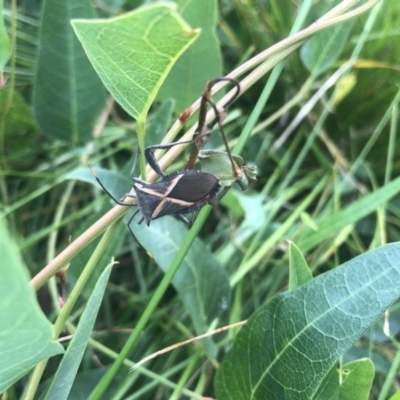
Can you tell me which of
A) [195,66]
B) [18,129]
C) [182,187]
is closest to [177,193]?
[182,187]

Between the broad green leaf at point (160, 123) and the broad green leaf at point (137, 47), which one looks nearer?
the broad green leaf at point (137, 47)

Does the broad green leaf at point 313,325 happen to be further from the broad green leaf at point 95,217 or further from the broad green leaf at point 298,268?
the broad green leaf at point 95,217

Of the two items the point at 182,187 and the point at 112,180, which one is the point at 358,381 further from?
the point at 112,180

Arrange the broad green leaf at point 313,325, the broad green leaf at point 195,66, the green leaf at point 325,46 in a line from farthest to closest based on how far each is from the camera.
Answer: the green leaf at point 325,46 < the broad green leaf at point 195,66 < the broad green leaf at point 313,325

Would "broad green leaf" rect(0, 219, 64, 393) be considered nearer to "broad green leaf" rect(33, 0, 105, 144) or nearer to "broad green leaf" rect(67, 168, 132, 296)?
"broad green leaf" rect(67, 168, 132, 296)

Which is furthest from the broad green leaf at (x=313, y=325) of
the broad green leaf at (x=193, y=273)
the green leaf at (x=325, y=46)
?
the green leaf at (x=325, y=46)
